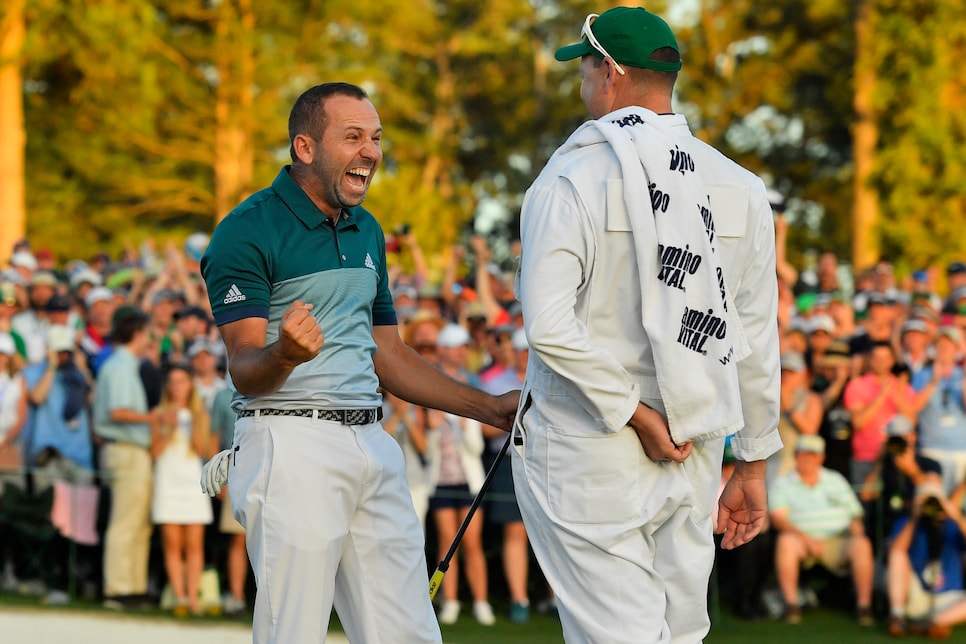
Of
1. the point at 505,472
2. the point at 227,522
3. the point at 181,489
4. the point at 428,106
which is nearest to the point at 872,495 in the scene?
the point at 505,472

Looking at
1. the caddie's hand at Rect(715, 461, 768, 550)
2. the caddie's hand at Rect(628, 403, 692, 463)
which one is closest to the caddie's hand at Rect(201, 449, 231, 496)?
the caddie's hand at Rect(628, 403, 692, 463)

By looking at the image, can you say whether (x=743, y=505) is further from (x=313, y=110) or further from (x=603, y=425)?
(x=313, y=110)

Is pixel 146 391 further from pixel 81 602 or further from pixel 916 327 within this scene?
pixel 916 327

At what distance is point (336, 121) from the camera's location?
4.62 meters

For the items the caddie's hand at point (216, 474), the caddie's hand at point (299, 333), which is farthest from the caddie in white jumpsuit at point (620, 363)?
the caddie's hand at point (216, 474)

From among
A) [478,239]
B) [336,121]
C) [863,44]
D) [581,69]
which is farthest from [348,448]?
[863,44]

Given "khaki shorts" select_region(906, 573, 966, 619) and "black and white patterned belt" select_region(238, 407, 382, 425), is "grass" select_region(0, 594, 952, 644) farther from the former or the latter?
"black and white patterned belt" select_region(238, 407, 382, 425)

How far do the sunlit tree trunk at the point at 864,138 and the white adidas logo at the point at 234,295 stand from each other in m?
21.4

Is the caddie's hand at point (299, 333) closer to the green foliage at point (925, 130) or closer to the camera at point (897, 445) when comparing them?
the camera at point (897, 445)

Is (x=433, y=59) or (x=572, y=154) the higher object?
(x=433, y=59)

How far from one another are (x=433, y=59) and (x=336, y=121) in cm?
3352

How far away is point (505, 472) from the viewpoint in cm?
1005

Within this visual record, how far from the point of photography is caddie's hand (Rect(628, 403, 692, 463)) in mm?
3980

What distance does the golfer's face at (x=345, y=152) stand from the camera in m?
4.62
